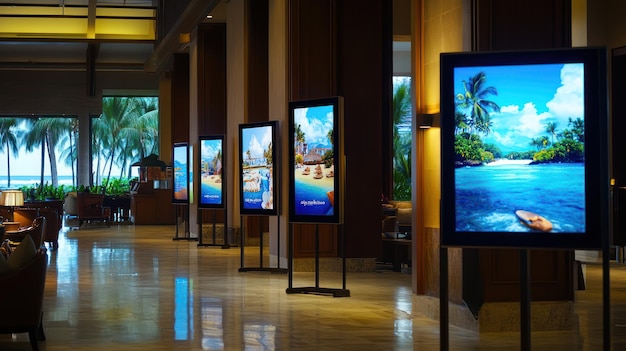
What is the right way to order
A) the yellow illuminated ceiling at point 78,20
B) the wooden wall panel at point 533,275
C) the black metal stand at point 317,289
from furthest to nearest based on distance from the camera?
the yellow illuminated ceiling at point 78,20 < the black metal stand at point 317,289 < the wooden wall panel at point 533,275

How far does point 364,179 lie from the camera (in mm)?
13477

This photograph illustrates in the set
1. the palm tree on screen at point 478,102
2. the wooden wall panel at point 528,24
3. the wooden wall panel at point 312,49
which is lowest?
the palm tree on screen at point 478,102

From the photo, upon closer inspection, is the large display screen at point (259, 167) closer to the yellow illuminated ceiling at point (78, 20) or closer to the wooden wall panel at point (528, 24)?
the wooden wall panel at point (528, 24)

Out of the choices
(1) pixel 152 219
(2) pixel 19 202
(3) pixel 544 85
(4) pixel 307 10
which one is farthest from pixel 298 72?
(1) pixel 152 219

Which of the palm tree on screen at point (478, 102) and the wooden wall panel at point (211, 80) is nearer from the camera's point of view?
the palm tree on screen at point (478, 102)

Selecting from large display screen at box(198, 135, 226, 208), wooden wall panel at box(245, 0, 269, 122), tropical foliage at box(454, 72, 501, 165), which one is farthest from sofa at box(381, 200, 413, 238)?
tropical foliage at box(454, 72, 501, 165)

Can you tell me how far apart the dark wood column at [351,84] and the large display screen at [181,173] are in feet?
23.6

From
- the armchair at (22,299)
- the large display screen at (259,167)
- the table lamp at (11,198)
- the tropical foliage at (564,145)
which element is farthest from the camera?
the table lamp at (11,198)

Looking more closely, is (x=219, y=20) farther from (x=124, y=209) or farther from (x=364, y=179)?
(x=124, y=209)

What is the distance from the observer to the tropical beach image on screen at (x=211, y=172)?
17281 millimetres

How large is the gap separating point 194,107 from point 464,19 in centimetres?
1408

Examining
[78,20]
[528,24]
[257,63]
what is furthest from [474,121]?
[78,20]

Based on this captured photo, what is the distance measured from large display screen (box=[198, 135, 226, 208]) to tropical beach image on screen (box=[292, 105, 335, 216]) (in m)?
6.61

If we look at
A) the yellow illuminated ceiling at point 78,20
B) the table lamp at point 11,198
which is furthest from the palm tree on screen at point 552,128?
the yellow illuminated ceiling at point 78,20
